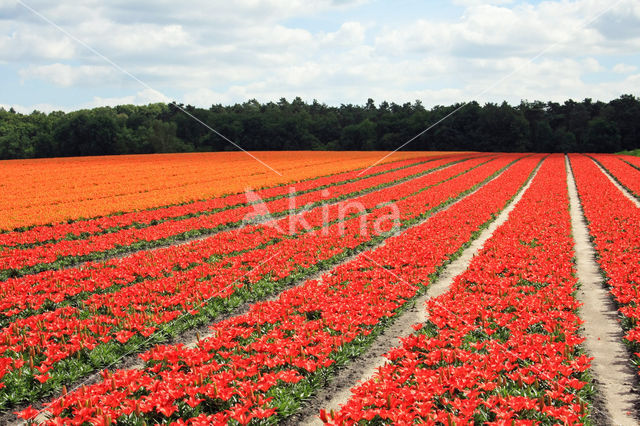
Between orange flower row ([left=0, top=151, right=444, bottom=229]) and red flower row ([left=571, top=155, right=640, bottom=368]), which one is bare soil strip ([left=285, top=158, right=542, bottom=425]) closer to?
red flower row ([left=571, top=155, right=640, bottom=368])

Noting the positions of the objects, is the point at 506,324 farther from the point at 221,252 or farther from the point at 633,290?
the point at 221,252

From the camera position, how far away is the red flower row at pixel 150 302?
7137mm

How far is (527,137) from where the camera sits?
9050 cm

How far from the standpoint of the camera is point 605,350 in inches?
285

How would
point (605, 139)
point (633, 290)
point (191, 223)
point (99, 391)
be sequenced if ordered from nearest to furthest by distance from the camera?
point (99, 391) < point (633, 290) < point (191, 223) < point (605, 139)

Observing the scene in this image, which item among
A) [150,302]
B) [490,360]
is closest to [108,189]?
[150,302]

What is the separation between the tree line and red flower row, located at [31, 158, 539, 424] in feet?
274

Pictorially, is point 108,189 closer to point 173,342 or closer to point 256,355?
point 173,342

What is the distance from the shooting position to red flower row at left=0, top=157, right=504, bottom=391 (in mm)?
7137

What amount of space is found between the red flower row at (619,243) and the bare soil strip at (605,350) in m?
0.28

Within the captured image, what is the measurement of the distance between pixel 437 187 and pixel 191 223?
17.5 meters

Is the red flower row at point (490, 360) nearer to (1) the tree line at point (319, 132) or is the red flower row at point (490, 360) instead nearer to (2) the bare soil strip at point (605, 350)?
(2) the bare soil strip at point (605, 350)

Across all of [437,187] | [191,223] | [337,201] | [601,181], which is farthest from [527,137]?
[191,223]

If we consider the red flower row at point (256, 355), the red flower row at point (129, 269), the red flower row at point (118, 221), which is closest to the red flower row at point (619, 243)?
the red flower row at point (256, 355)
